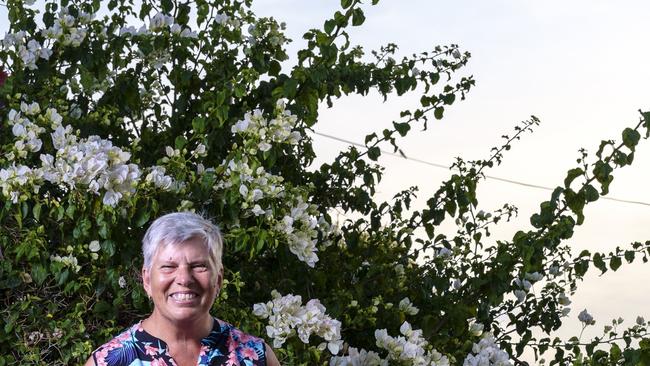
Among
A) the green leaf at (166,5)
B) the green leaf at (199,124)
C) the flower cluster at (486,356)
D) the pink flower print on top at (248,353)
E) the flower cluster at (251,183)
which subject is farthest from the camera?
the green leaf at (166,5)

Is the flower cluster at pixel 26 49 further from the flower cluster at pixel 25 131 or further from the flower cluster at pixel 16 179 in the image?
the flower cluster at pixel 16 179

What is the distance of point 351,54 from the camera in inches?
213

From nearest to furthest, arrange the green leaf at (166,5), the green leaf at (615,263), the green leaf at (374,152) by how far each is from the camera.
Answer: the green leaf at (615,263)
the green leaf at (166,5)
the green leaf at (374,152)

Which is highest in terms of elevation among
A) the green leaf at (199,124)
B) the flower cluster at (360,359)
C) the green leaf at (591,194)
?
the green leaf at (199,124)

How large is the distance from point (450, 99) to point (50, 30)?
1886mm

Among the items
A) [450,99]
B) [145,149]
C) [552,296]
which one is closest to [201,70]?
[145,149]

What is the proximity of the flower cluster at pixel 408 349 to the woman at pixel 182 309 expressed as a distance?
126cm

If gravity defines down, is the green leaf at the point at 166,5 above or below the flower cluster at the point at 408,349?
above

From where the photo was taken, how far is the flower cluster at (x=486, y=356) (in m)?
4.75

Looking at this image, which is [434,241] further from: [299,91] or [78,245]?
[78,245]

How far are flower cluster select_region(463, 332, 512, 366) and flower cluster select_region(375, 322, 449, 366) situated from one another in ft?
1.01

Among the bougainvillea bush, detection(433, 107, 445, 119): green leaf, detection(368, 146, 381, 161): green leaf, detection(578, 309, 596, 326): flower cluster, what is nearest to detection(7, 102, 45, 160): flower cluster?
the bougainvillea bush

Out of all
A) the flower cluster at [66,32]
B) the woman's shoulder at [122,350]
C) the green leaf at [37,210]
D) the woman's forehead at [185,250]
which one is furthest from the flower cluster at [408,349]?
the flower cluster at [66,32]

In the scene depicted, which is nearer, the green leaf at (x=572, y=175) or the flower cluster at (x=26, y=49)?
the green leaf at (x=572, y=175)
